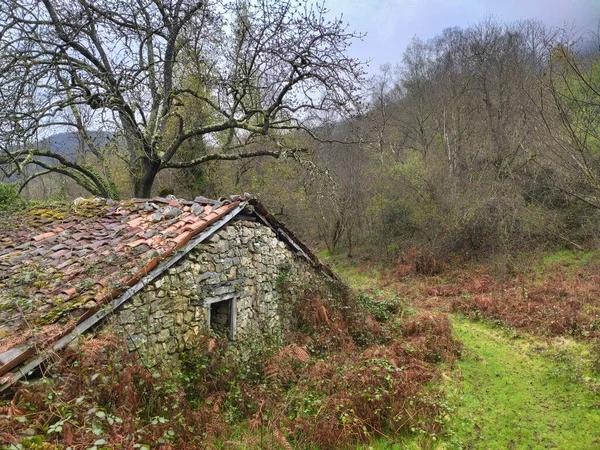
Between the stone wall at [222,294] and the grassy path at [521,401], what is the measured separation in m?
3.47

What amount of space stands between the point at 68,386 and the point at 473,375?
655 centimetres

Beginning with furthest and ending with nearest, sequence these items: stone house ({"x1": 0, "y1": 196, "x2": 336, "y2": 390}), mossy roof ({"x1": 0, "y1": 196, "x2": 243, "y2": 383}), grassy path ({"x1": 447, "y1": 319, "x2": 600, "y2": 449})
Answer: grassy path ({"x1": 447, "y1": 319, "x2": 600, "y2": 449})
stone house ({"x1": 0, "y1": 196, "x2": 336, "y2": 390})
mossy roof ({"x1": 0, "y1": 196, "x2": 243, "y2": 383})

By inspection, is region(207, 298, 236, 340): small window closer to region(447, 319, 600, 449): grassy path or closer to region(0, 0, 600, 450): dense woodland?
region(0, 0, 600, 450): dense woodland

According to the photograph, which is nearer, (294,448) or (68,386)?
(68,386)

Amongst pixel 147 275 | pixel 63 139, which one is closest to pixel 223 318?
pixel 147 275

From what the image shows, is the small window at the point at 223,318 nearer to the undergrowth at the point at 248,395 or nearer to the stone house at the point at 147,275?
the stone house at the point at 147,275

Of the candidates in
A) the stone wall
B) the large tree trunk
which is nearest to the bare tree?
the large tree trunk

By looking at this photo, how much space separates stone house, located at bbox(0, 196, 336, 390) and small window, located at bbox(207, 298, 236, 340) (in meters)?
0.02

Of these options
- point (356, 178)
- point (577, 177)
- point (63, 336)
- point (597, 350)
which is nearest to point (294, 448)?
point (63, 336)

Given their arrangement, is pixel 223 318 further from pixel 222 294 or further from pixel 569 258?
pixel 569 258

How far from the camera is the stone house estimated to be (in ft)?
12.4

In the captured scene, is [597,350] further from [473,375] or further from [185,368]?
[185,368]

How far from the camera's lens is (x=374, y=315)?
9266mm

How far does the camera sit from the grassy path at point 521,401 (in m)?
4.91
